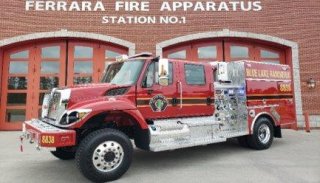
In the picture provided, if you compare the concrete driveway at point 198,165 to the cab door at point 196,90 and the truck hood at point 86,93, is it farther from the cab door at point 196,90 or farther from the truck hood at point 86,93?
the truck hood at point 86,93

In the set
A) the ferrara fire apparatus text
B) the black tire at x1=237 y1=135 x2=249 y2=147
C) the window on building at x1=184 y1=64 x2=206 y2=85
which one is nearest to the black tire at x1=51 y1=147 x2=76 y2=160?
the window on building at x1=184 y1=64 x2=206 y2=85

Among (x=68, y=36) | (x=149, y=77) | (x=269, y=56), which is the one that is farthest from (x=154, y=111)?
(x=269, y=56)

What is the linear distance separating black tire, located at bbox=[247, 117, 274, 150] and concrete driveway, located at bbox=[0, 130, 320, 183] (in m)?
0.21

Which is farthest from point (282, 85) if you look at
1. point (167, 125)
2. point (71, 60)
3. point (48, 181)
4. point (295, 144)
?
point (71, 60)

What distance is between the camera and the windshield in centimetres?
671

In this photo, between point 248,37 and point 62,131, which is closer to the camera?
point 62,131

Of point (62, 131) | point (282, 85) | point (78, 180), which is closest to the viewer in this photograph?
point (62, 131)

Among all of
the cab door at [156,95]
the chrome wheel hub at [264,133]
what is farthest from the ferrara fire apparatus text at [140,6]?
the cab door at [156,95]

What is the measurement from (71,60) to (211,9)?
266 inches

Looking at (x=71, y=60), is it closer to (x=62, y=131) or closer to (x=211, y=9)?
(x=211, y=9)

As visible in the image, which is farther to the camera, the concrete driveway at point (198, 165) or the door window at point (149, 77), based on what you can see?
the door window at point (149, 77)

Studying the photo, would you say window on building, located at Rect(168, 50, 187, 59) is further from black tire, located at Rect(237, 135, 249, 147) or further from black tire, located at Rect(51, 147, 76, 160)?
black tire, located at Rect(51, 147, 76, 160)

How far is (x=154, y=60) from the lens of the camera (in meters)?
6.91

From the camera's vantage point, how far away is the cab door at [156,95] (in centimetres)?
665
